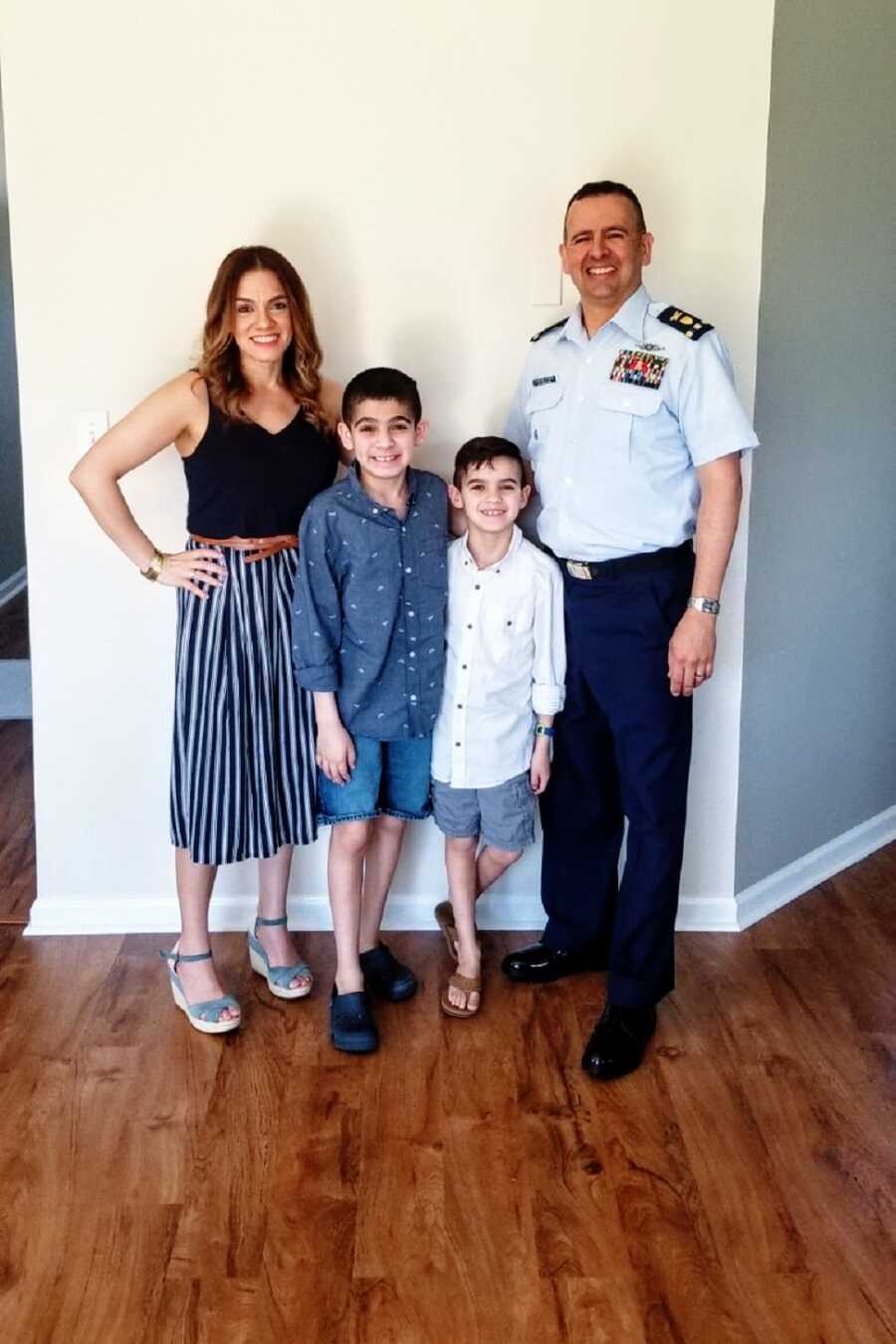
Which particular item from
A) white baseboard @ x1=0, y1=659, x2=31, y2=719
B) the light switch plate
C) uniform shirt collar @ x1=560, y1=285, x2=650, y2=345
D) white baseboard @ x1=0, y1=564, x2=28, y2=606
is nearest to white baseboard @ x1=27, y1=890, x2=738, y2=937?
the light switch plate

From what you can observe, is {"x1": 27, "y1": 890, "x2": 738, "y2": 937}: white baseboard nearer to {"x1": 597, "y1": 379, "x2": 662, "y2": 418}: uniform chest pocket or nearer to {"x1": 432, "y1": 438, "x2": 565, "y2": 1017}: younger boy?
{"x1": 432, "y1": 438, "x2": 565, "y2": 1017}: younger boy

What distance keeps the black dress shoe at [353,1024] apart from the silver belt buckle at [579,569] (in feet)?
2.89

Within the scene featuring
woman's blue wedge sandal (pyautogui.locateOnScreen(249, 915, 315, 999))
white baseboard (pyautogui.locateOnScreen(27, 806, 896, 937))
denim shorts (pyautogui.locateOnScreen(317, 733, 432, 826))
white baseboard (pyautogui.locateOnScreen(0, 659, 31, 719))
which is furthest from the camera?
white baseboard (pyautogui.locateOnScreen(0, 659, 31, 719))

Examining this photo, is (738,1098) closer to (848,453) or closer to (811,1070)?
(811,1070)

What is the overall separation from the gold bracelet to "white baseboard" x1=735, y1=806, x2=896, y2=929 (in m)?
1.45

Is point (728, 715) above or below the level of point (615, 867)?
above

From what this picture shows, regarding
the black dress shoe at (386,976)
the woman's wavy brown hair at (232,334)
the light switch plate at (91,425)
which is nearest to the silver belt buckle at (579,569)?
the woman's wavy brown hair at (232,334)

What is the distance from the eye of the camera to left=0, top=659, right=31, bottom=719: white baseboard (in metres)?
4.64

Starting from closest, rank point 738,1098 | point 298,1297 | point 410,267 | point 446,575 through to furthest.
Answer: point 298,1297, point 738,1098, point 446,575, point 410,267

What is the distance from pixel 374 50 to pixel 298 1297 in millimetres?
2167

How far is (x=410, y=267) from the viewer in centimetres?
264

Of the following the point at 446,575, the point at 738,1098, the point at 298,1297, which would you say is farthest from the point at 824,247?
the point at 298,1297

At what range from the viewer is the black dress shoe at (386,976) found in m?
2.64

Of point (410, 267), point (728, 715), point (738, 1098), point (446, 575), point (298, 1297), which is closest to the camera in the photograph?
point (298, 1297)
